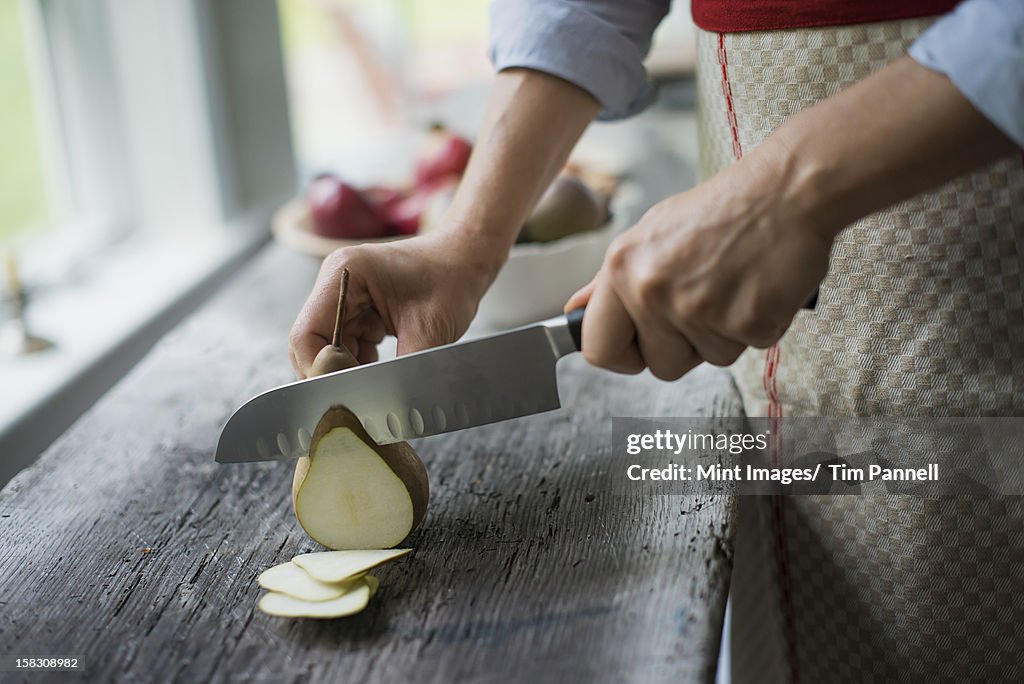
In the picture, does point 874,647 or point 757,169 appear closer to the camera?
point 757,169

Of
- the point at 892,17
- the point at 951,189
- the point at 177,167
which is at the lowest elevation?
the point at 177,167

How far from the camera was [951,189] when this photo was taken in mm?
684

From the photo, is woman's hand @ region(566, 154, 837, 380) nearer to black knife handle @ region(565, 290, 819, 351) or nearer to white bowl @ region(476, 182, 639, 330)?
black knife handle @ region(565, 290, 819, 351)

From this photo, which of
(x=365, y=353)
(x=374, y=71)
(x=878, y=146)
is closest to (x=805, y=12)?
(x=878, y=146)

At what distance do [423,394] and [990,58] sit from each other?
43 cm

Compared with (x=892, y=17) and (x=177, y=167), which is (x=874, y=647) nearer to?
(x=892, y=17)

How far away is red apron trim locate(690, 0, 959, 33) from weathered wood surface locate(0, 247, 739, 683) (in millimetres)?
360

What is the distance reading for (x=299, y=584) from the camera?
0.63m

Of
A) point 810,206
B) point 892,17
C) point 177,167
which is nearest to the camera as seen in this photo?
point 810,206

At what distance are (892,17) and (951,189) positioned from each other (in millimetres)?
133

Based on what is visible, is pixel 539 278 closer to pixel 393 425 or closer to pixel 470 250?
pixel 470 250

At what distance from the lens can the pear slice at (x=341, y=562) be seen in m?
0.63

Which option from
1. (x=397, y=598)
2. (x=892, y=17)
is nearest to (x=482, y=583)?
(x=397, y=598)

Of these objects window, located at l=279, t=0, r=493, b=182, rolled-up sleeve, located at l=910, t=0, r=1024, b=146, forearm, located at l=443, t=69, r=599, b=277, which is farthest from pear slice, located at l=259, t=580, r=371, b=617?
window, located at l=279, t=0, r=493, b=182
